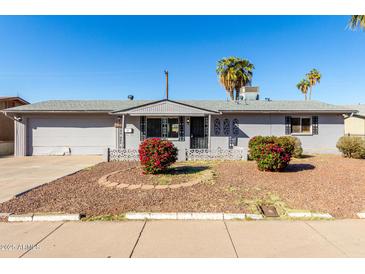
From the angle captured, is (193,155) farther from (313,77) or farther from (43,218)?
(313,77)

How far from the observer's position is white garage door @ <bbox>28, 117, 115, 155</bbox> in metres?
12.5

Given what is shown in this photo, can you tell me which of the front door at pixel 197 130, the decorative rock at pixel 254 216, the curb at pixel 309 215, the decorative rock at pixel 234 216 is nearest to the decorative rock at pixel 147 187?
the decorative rock at pixel 234 216

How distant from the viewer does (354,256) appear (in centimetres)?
257

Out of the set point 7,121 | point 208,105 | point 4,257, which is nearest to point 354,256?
point 4,257

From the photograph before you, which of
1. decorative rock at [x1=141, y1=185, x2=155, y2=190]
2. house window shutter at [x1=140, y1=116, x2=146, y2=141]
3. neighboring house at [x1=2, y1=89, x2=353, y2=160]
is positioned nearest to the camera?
decorative rock at [x1=141, y1=185, x2=155, y2=190]

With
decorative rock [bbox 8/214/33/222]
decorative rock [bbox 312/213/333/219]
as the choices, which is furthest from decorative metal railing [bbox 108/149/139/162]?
decorative rock [bbox 312/213/333/219]

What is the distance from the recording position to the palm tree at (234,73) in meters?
23.3

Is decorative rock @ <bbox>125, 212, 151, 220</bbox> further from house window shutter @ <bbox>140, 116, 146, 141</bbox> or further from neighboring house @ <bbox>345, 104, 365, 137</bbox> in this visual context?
neighboring house @ <bbox>345, 104, 365, 137</bbox>

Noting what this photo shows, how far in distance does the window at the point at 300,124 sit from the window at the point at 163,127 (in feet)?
25.7

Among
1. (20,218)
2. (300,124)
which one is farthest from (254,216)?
(300,124)

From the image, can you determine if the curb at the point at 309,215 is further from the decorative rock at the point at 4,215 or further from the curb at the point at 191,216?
the decorative rock at the point at 4,215

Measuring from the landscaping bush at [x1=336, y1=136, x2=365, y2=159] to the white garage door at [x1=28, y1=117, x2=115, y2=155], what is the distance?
1382 centimetres

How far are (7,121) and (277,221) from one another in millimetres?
20207

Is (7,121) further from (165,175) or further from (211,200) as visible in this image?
(211,200)
